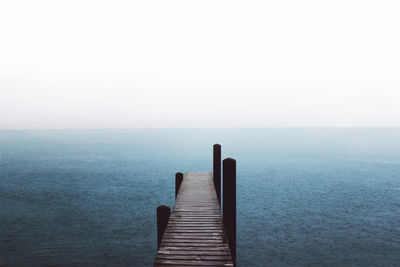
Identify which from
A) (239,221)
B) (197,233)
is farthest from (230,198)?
(239,221)

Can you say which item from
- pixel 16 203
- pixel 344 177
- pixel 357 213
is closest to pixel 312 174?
pixel 344 177

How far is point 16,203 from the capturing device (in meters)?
30.7

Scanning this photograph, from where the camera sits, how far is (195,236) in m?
6.60

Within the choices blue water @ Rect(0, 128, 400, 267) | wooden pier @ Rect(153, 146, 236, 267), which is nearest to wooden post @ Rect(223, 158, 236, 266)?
wooden pier @ Rect(153, 146, 236, 267)

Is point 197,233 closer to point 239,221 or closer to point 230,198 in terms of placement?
point 230,198

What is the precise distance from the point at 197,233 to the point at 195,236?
18 centimetres

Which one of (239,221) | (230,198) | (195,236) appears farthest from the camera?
(239,221)

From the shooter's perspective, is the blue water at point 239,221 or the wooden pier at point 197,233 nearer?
the wooden pier at point 197,233

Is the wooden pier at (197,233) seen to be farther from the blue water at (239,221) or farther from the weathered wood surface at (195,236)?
the blue water at (239,221)

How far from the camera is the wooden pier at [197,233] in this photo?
18.0 feet

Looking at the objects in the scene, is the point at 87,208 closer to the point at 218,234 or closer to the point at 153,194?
the point at 153,194

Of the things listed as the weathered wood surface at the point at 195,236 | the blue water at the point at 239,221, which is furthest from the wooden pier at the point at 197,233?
the blue water at the point at 239,221

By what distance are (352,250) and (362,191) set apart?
23.7 meters

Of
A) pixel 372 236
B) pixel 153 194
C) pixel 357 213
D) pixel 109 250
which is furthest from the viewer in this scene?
pixel 153 194
